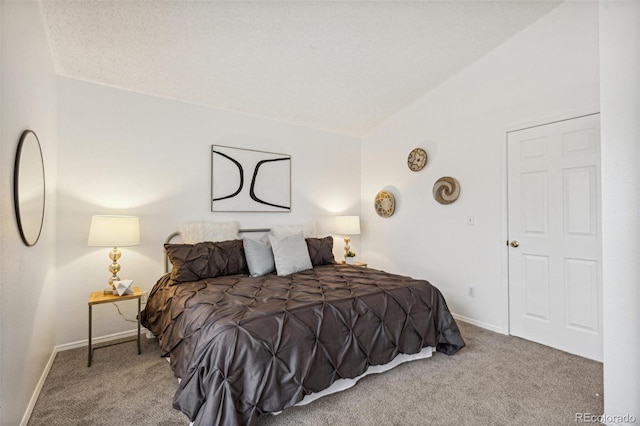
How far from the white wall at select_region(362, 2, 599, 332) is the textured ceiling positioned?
0.90 feet

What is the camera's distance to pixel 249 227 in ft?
12.6

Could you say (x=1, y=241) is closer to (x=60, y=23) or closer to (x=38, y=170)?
(x=38, y=170)

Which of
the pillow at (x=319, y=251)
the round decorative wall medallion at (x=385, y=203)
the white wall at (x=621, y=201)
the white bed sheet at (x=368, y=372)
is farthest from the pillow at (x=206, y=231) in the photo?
the white wall at (x=621, y=201)

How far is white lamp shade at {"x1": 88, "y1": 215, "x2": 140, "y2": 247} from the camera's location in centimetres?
256

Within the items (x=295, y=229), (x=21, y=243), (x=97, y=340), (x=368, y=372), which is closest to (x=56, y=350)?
(x=97, y=340)

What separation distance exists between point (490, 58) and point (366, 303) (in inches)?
116

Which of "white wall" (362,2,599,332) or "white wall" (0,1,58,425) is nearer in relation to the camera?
"white wall" (0,1,58,425)

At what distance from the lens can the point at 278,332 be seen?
179 centimetres

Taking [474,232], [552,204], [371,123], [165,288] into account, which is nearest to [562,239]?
[552,204]

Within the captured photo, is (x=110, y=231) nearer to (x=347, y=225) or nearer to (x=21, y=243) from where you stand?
(x=21, y=243)

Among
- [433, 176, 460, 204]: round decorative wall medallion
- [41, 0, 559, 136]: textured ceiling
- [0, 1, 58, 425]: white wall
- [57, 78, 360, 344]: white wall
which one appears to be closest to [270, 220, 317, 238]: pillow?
[57, 78, 360, 344]: white wall

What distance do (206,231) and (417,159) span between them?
2.75 metres

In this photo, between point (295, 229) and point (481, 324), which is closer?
point (481, 324)

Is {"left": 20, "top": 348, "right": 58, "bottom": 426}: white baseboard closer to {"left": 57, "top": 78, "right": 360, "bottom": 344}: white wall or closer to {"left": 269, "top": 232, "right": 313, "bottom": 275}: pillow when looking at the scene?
{"left": 57, "top": 78, "right": 360, "bottom": 344}: white wall
